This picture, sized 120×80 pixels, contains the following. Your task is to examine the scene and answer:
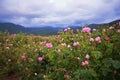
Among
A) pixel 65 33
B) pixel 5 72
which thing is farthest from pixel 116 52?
pixel 5 72

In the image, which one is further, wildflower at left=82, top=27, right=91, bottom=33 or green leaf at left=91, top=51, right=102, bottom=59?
wildflower at left=82, top=27, right=91, bottom=33

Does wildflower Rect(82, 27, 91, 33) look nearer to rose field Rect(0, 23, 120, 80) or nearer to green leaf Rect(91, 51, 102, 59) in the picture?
rose field Rect(0, 23, 120, 80)

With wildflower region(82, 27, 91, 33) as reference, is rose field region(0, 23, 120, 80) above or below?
below

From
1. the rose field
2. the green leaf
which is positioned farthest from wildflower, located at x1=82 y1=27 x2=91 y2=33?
the green leaf

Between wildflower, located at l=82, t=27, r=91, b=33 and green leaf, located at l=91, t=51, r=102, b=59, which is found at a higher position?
wildflower, located at l=82, t=27, r=91, b=33

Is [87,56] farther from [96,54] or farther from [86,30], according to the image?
[86,30]

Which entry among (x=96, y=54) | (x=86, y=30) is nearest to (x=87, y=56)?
(x=96, y=54)

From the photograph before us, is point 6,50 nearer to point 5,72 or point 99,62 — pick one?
point 5,72

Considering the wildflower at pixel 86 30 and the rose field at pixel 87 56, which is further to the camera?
the wildflower at pixel 86 30

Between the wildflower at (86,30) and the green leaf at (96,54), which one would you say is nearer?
the green leaf at (96,54)

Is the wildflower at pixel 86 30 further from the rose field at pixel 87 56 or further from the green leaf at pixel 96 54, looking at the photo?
the green leaf at pixel 96 54

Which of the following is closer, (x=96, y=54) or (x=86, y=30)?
(x=96, y=54)

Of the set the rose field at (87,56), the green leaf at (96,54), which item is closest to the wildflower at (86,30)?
the rose field at (87,56)

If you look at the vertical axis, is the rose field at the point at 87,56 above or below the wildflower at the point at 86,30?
below
